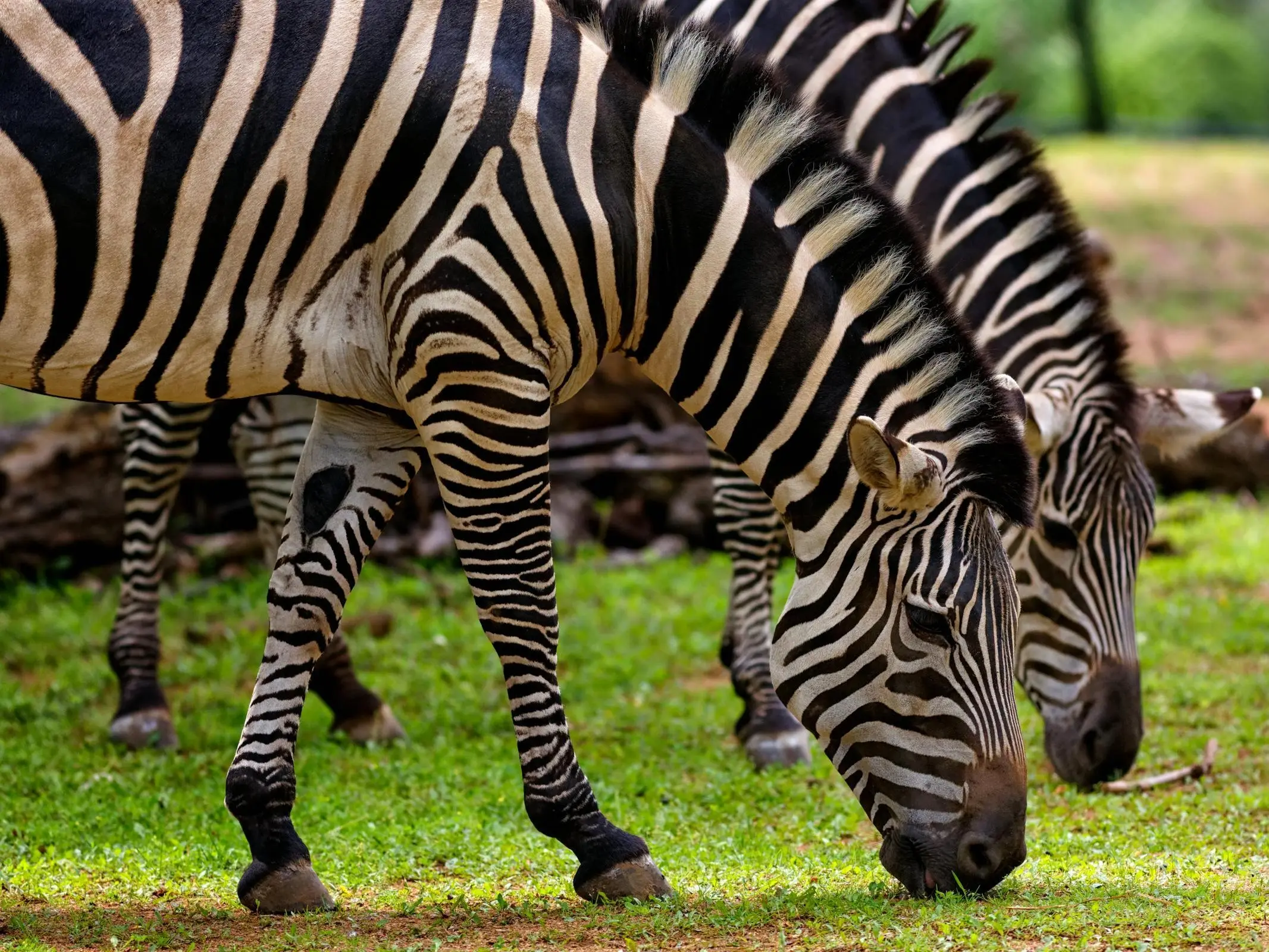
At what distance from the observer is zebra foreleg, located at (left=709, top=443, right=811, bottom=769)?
25.0 feet

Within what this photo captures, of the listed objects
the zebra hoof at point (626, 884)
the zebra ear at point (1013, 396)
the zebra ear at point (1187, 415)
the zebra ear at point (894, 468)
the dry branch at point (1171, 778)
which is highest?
the zebra ear at point (1187, 415)

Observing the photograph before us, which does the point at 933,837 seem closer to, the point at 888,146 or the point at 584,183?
the point at 584,183

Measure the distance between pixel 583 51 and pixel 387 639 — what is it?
573 cm

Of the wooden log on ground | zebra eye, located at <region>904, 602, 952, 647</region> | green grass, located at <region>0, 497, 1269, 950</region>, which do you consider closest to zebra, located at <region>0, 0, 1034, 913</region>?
zebra eye, located at <region>904, 602, 952, 647</region>

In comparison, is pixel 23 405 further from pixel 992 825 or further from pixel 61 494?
pixel 992 825

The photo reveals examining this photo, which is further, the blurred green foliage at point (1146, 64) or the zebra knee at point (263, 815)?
the blurred green foliage at point (1146, 64)

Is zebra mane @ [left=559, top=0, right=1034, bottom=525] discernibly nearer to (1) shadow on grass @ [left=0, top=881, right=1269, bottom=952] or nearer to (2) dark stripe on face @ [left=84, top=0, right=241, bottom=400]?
(2) dark stripe on face @ [left=84, top=0, right=241, bottom=400]

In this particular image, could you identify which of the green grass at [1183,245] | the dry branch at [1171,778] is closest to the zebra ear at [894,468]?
the dry branch at [1171,778]

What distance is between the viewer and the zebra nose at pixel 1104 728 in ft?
21.7

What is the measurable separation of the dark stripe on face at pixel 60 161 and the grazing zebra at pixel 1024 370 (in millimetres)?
2876

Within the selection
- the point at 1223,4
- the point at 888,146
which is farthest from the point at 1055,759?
the point at 1223,4

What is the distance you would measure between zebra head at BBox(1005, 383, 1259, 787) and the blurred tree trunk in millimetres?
35862

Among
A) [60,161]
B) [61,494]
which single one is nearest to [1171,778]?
[60,161]

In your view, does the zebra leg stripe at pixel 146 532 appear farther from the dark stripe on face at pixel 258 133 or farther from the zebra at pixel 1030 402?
the dark stripe on face at pixel 258 133
